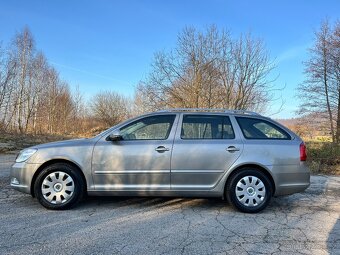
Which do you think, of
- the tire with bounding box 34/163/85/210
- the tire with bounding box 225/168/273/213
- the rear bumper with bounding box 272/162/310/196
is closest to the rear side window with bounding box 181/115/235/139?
the tire with bounding box 225/168/273/213

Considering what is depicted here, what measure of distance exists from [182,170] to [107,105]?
4246cm

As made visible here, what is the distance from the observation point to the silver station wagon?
5.24 metres

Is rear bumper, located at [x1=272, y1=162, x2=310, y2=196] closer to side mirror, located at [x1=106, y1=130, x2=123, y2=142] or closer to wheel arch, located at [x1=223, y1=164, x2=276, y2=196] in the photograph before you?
wheel arch, located at [x1=223, y1=164, x2=276, y2=196]

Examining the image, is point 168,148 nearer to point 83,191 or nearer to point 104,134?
point 104,134

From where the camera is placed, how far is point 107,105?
153 ft

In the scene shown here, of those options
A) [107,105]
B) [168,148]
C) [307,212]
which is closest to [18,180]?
[168,148]

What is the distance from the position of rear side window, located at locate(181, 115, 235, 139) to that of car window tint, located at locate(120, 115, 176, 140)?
27 cm

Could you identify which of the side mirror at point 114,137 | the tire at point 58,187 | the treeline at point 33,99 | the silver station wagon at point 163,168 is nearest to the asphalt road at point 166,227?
the tire at point 58,187

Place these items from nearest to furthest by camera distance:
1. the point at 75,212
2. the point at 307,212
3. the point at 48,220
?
the point at 48,220
the point at 75,212
the point at 307,212

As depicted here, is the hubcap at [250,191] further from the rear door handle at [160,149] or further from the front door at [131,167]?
the rear door handle at [160,149]

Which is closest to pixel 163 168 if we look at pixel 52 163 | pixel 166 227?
pixel 166 227

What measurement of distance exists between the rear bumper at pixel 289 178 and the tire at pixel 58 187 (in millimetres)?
3189

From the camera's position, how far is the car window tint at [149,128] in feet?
17.8

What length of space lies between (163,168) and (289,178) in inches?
81.7
